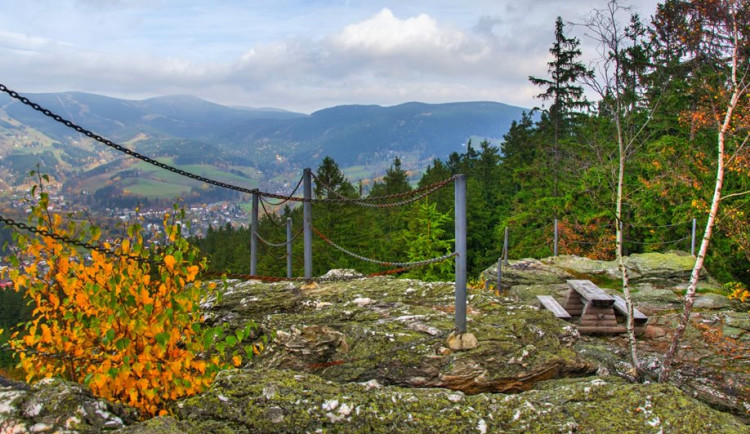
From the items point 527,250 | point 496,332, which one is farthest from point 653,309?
point 527,250

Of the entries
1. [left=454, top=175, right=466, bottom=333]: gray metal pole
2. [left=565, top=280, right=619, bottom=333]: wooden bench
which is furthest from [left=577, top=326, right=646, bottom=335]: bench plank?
[left=454, top=175, right=466, bottom=333]: gray metal pole

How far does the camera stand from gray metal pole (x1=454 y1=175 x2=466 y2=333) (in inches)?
243

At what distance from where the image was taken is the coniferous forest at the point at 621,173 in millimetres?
7910

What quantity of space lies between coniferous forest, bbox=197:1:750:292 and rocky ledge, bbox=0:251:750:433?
1.93m

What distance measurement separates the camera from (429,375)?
561cm

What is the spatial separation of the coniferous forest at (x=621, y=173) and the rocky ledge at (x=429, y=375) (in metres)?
1.93

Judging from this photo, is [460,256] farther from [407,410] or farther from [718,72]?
[718,72]

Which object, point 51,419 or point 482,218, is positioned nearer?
point 51,419

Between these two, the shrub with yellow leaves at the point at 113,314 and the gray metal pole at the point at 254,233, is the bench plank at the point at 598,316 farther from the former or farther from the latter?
the shrub with yellow leaves at the point at 113,314

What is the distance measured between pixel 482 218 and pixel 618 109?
35.2 meters

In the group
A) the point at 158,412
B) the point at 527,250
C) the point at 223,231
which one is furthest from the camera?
the point at 223,231

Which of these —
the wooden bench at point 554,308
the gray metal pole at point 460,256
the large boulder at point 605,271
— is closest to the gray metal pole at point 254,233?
the gray metal pole at point 460,256

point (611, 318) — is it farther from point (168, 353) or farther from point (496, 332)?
point (168, 353)

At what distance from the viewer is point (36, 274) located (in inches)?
146
